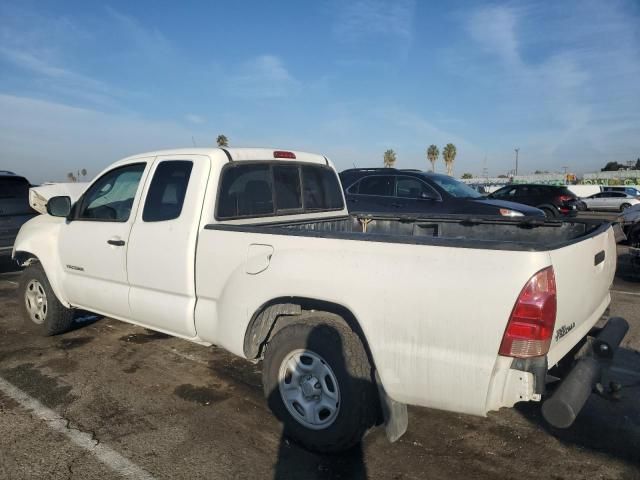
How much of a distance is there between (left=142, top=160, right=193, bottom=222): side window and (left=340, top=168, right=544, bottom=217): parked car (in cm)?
541

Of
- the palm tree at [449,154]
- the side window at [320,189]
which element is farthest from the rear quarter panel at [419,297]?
the palm tree at [449,154]

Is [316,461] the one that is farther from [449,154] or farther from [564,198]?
[449,154]

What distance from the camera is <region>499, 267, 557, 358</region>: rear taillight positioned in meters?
2.29

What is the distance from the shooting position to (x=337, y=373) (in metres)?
2.83

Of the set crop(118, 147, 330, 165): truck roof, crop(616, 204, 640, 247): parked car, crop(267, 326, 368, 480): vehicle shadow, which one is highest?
crop(118, 147, 330, 165): truck roof

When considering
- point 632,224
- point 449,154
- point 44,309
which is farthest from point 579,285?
point 449,154

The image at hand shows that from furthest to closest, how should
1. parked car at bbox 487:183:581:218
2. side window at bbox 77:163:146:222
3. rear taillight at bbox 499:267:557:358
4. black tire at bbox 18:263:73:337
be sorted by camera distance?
parked car at bbox 487:183:581:218 → black tire at bbox 18:263:73:337 → side window at bbox 77:163:146:222 → rear taillight at bbox 499:267:557:358

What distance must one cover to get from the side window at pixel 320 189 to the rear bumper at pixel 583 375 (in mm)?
2591

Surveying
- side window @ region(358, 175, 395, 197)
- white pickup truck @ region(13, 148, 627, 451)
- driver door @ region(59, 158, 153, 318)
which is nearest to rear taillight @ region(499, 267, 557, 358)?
white pickup truck @ region(13, 148, 627, 451)

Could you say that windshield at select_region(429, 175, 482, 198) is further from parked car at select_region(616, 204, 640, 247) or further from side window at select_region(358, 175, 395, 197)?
parked car at select_region(616, 204, 640, 247)

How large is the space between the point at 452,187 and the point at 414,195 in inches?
34.5

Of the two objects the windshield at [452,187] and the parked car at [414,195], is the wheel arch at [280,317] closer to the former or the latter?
the parked car at [414,195]

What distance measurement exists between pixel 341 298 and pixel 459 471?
125 cm

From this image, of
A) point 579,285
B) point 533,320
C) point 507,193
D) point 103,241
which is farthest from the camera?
point 507,193
